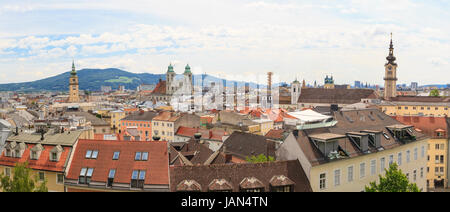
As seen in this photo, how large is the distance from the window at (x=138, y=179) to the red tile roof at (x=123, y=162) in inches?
8.5

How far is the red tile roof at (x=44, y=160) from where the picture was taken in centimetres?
2473

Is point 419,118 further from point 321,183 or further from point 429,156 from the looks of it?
point 321,183

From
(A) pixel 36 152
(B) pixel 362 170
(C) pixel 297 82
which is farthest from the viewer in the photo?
(C) pixel 297 82

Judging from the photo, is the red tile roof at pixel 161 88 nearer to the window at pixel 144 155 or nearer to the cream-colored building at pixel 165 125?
the cream-colored building at pixel 165 125

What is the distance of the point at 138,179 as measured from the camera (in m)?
22.5

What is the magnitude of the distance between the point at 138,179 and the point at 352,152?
45.9ft

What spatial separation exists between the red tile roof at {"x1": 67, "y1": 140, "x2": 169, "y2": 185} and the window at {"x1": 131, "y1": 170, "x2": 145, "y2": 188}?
0.22m

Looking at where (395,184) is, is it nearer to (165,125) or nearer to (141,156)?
(141,156)

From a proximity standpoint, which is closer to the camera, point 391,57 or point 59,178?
point 59,178

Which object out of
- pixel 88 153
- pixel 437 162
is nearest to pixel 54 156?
pixel 88 153

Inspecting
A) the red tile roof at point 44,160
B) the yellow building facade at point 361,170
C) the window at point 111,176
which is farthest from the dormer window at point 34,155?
the yellow building facade at point 361,170

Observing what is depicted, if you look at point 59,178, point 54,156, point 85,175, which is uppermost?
point 54,156
